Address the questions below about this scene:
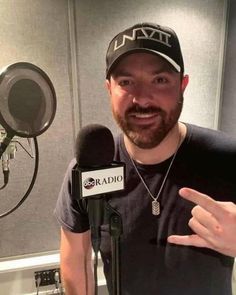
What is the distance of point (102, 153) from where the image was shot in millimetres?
565

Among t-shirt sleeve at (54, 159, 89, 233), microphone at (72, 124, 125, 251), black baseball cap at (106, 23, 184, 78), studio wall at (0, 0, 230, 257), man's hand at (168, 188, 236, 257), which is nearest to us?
microphone at (72, 124, 125, 251)

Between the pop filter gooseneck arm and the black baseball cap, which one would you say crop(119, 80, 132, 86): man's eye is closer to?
the black baseball cap

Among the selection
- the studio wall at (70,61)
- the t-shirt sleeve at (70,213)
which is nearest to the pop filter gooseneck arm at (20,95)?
the t-shirt sleeve at (70,213)

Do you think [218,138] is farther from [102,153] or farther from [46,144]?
[46,144]

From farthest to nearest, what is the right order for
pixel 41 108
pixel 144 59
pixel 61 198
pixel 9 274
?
pixel 9 274
pixel 61 198
pixel 144 59
pixel 41 108

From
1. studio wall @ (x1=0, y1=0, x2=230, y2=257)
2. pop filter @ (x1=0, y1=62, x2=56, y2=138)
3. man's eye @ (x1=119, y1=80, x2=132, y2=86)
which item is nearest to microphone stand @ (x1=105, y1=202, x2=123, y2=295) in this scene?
pop filter @ (x1=0, y1=62, x2=56, y2=138)

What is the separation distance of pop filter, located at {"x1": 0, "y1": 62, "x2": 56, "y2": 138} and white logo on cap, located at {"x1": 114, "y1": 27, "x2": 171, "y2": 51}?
0.93ft

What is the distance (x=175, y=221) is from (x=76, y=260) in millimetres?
387

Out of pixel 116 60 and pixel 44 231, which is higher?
pixel 116 60

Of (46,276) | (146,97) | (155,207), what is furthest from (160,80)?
(46,276)

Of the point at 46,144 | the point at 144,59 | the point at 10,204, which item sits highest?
the point at 144,59

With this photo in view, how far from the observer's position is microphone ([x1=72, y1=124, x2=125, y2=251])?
20.9 inches

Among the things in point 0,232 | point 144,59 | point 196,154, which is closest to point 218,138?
point 196,154

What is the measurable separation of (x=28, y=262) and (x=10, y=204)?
37cm
